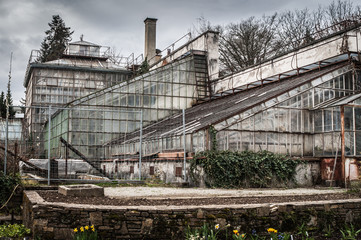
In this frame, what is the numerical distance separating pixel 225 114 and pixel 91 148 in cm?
1072

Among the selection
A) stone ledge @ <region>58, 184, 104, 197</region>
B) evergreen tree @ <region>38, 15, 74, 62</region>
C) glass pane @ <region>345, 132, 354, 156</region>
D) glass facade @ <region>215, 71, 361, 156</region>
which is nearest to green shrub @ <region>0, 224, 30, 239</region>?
stone ledge @ <region>58, 184, 104, 197</region>

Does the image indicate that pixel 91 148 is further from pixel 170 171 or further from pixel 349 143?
pixel 349 143

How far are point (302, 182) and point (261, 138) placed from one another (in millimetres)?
2351

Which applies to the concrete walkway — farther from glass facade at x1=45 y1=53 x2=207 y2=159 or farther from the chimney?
the chimney

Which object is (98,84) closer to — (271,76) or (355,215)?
(271,76)

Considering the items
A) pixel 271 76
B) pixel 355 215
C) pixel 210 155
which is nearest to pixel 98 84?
pixel 271 76

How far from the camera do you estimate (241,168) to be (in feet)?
49.7

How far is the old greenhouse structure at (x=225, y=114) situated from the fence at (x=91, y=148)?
69 mm

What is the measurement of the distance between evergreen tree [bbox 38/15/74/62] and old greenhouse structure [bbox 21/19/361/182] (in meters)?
23.6

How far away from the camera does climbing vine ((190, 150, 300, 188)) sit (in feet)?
48.9

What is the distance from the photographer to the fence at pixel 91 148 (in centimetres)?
1355

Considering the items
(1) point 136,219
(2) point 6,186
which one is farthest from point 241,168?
(1) point 136,219

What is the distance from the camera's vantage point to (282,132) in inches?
659

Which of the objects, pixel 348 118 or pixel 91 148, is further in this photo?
pixel 91 148
